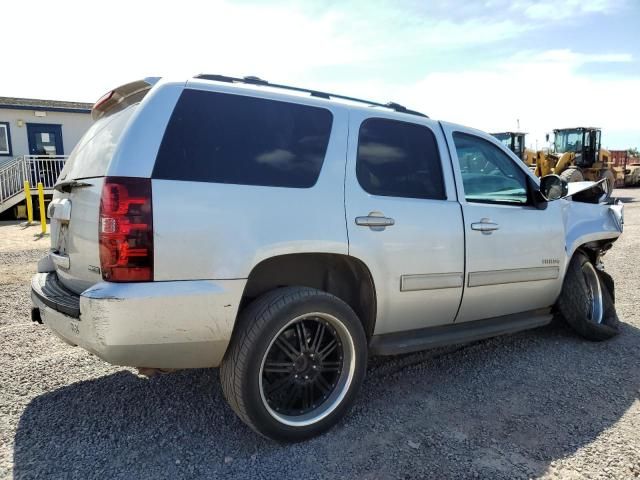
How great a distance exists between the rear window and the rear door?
4.51ft

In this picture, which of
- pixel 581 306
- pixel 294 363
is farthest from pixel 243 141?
pixel 581 306

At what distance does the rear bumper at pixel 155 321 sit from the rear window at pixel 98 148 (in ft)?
2.25

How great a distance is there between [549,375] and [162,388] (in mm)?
2972

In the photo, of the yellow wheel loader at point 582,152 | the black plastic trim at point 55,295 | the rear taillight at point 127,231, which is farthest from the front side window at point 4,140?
the yellow wheel loader at point 582,152

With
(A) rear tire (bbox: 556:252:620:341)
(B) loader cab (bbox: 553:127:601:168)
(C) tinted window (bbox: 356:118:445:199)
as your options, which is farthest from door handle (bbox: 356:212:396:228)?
(B) loader cab (bbox: 553:127:601:168)

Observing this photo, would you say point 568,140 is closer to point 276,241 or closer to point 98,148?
point 276,241

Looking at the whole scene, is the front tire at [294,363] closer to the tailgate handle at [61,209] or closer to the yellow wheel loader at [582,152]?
the tailgate handle at [61,209]

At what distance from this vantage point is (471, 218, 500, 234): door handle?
3.62 metres

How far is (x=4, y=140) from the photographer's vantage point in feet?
58.5

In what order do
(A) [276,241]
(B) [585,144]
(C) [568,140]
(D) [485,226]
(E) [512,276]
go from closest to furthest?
(A) [276,241] < (D) [485,226] < (E) [512,276] < (B) [585,144] < (C) [568,140]

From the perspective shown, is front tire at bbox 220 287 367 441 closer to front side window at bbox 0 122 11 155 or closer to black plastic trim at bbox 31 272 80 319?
black plastic trim at bbox 31 272 80 319

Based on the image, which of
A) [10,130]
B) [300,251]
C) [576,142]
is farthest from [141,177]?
[576,142]

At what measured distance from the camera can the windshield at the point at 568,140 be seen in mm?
21938

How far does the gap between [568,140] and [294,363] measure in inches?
908
